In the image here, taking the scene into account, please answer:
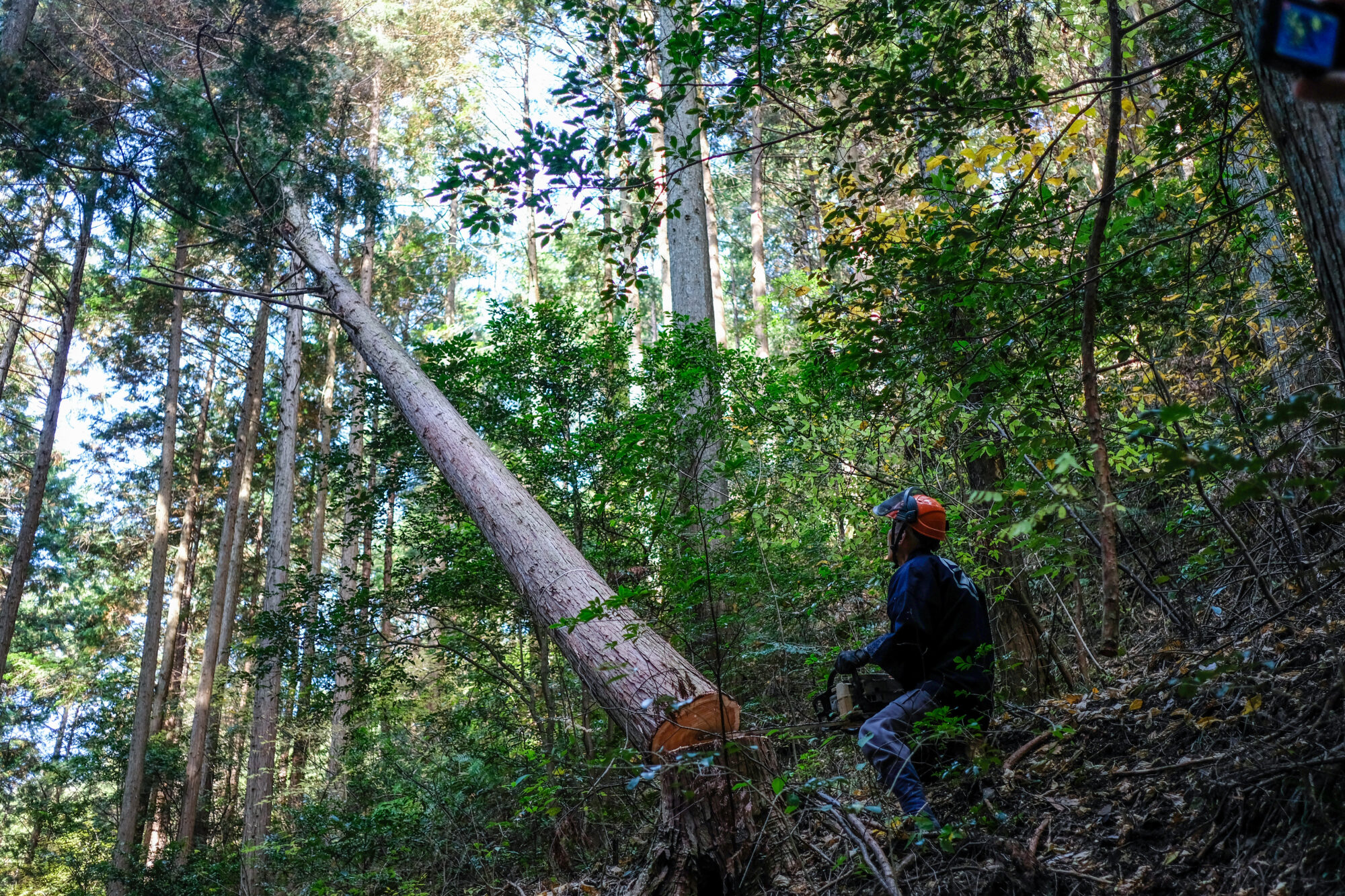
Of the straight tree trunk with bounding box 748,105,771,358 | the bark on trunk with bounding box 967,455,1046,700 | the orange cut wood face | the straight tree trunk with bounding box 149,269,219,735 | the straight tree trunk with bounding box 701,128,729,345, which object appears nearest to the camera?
the orange cut wood face

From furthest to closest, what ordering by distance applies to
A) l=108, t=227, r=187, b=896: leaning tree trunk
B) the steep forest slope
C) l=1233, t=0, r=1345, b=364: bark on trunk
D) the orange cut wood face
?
l=108, t=227, r=187, b=896: leaning tree trunk, the orange cut wood face, the steep forest slope, l=1233, t=0, r=1345, b=364: bark on trunk

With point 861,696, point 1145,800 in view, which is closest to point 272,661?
point 861,696

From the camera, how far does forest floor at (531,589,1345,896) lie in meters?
2.50

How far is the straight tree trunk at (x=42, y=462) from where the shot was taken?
11203 millimetres

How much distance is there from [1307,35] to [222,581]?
20080 mm

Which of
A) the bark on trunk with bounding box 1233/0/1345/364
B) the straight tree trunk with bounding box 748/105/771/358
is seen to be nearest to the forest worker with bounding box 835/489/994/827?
the bark on trunk with bounding box 1233/0/1345/364

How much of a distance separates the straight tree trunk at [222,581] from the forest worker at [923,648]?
16.7m

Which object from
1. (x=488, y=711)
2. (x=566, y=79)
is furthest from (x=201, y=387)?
(x=566, y=79)

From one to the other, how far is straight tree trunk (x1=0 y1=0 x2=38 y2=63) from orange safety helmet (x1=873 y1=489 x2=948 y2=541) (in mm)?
10639

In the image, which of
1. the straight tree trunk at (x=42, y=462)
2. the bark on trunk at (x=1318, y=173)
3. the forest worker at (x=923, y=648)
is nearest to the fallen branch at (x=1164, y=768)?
the forest worker at (x=923, y=648)

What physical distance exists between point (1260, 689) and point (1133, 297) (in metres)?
1.84

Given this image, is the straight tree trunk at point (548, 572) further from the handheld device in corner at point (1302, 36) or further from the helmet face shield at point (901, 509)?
the handheld device in corner at point (1302, 36)

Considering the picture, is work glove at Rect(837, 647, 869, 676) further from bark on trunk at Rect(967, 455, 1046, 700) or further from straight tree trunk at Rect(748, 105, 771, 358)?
straight tree trunk at Rect(748, 105, 771, 358)

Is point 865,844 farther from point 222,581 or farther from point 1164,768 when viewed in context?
point 222,581
